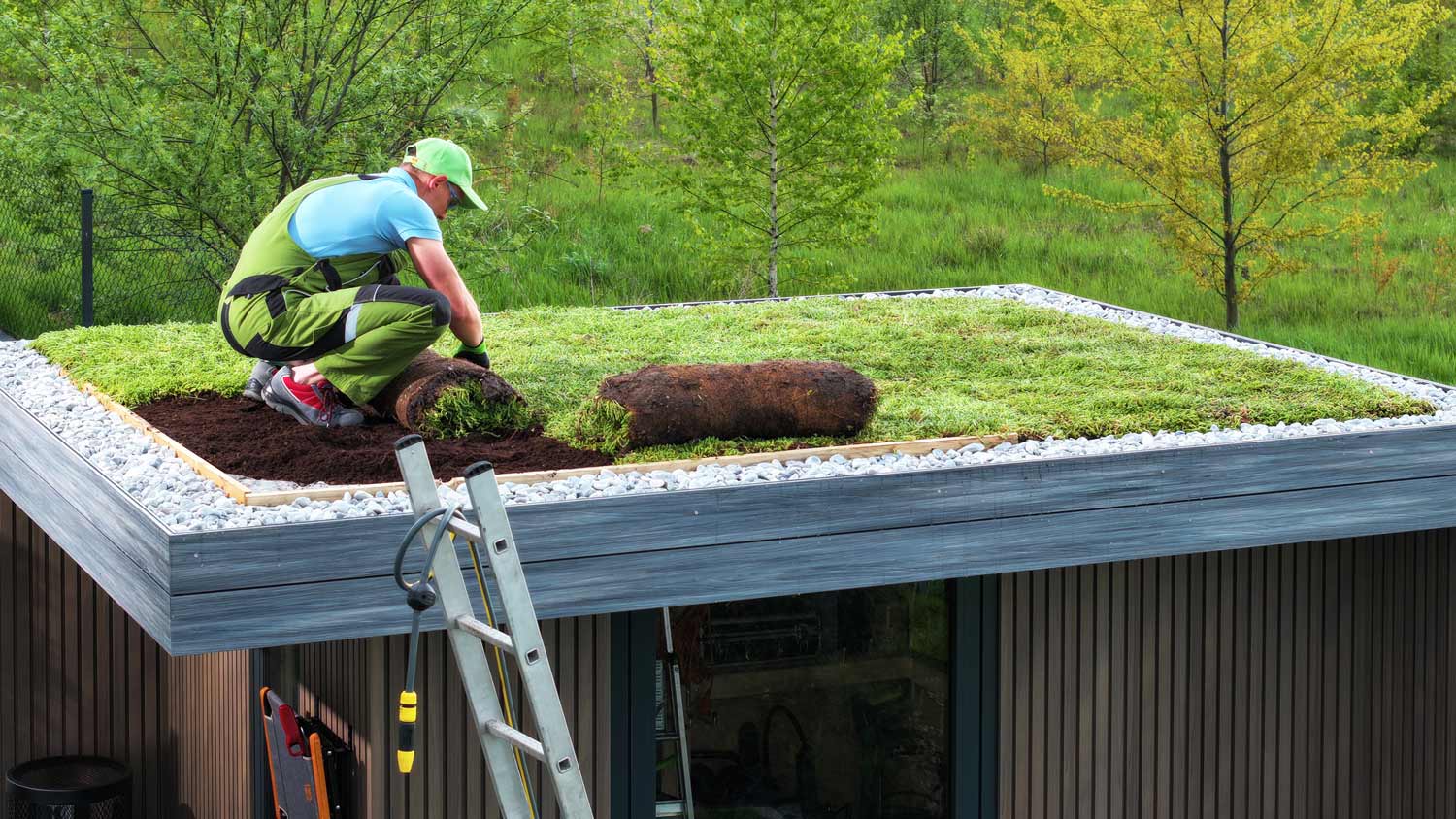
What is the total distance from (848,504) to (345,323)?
204cm

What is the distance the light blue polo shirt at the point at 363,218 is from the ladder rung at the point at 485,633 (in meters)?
2.22

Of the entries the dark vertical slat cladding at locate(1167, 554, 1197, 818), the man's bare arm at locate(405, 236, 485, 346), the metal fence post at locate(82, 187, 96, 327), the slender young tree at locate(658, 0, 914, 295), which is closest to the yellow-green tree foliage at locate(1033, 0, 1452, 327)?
the slender young tree at locate(658, 0, 914, 295)

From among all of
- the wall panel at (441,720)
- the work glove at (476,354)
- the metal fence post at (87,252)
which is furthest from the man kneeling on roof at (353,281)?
the metal fence post at (87,252)

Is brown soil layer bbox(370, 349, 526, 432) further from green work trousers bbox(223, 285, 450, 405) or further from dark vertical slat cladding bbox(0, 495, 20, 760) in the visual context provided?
dark vertical slat cladding bbox(0, 495, 20, 760)

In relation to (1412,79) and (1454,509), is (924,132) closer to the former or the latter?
(1412,79)

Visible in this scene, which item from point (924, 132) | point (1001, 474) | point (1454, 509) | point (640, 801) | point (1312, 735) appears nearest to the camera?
point (1001, 474)

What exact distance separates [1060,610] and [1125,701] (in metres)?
0.46

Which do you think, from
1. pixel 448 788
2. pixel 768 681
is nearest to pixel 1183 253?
pixel 768 681

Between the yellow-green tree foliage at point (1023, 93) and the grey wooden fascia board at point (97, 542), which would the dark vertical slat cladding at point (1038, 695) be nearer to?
the grey wooden fascia board at point (97, 542)

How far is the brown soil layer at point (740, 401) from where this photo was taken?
499cm

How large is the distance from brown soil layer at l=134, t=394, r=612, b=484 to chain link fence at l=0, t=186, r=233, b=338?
6245 millimetres

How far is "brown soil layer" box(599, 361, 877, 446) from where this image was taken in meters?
4.99

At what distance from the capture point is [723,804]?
203 inches

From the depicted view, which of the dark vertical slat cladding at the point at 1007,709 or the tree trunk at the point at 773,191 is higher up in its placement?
the tree trunk at the point at 773,191
